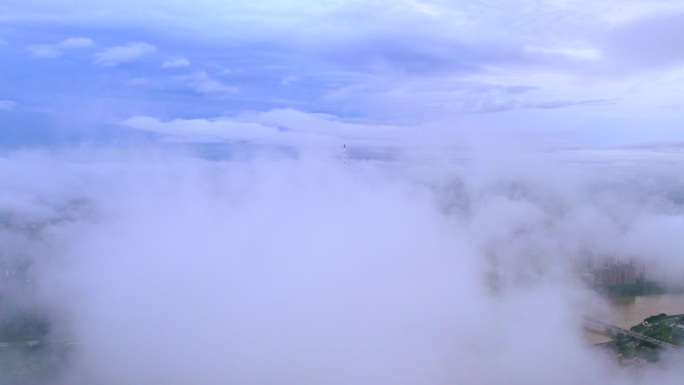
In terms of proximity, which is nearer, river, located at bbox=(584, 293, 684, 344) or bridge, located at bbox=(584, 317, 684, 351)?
bridge, located at bbox=(584, 317, 684, 351)

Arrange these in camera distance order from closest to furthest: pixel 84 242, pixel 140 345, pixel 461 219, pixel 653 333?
pixel 140 345 → pixel 653 333 → pixel 84 242 → pixel 461 219

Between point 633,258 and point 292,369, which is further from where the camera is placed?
point 633,258

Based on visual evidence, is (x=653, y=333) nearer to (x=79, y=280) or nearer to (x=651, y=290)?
(x=651, y=290)

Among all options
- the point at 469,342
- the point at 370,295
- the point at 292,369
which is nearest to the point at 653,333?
the point at 469,342

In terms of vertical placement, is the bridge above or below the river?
below

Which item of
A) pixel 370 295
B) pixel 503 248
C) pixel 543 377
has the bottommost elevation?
pixel 543 377

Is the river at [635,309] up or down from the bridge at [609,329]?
up

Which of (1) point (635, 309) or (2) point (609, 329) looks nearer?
(2) point (609, 329)

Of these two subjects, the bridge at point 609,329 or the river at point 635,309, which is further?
the river at point 635,309
